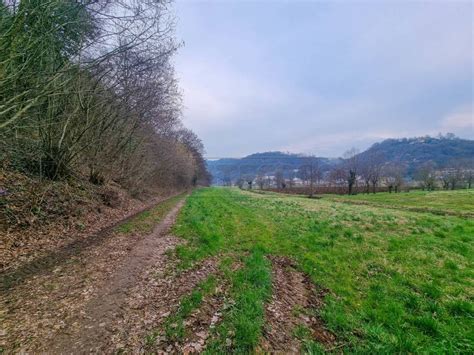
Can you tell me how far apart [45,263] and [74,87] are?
8535 mm

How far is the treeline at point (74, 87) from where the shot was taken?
22.6ft

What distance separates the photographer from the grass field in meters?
3.84

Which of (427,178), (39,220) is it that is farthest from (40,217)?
(427,178)

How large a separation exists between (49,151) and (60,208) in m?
3.59

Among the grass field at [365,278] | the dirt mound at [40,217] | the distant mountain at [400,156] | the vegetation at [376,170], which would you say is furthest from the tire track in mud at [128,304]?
the distant mountain at [400,156]

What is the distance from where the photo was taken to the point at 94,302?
454 centimetres

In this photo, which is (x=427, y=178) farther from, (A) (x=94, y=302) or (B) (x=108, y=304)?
(A) (x=94, y=302)

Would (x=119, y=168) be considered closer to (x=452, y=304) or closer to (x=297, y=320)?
(x=297, y=320)

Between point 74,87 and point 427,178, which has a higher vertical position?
point 74,87

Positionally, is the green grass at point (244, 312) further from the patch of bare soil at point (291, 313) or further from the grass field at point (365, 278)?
the patch of bare soil at point (291, 313)

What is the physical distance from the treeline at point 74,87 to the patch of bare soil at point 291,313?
A: 845 centimetres

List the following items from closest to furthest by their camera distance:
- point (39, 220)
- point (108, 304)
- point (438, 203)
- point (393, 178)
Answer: point (108, 304) → point (39, 220) → point (438, 203) → point (393, 178)

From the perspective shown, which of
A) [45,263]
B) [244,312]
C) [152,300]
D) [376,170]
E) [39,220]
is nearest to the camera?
[244,312]

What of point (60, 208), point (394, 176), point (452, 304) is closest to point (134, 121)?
point (60, 208)
